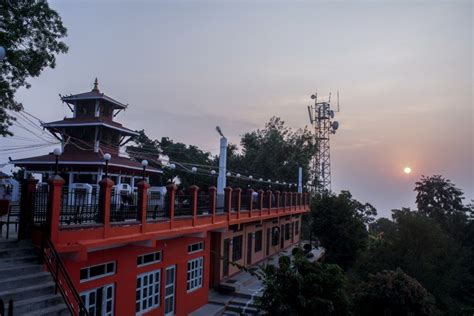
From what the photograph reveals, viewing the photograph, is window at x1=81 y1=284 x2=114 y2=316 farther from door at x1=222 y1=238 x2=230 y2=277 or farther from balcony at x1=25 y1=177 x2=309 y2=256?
door at x1=222 y1=238 x2=230 y2=277

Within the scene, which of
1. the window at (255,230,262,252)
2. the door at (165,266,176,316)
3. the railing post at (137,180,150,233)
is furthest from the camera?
the window at (255,230,262,252)

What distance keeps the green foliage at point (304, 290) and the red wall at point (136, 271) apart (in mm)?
4422

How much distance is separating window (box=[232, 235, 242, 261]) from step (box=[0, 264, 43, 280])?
13.3 meters

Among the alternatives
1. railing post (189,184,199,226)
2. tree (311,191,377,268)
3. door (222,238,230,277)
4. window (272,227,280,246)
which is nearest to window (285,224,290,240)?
window (272,227,280,246)

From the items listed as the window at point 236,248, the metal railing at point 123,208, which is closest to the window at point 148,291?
the metal railing at point 123,208

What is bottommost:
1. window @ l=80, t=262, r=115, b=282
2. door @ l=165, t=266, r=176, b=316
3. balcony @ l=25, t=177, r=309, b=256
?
door @ l=165, t=266, r=176, b=316

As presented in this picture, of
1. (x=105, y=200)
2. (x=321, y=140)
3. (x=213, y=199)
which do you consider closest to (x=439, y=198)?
(x=321, y=140)

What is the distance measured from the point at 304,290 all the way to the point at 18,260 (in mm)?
5955

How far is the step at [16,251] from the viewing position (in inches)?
278

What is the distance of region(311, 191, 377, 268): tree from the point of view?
79.0 ft

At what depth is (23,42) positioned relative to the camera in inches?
449

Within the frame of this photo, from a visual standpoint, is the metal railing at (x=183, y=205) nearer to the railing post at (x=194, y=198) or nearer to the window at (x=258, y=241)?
the railing post at (x=194, y=198)

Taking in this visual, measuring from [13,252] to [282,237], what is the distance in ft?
79.0

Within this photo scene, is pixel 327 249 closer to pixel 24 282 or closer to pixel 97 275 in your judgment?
pixel 97 275
